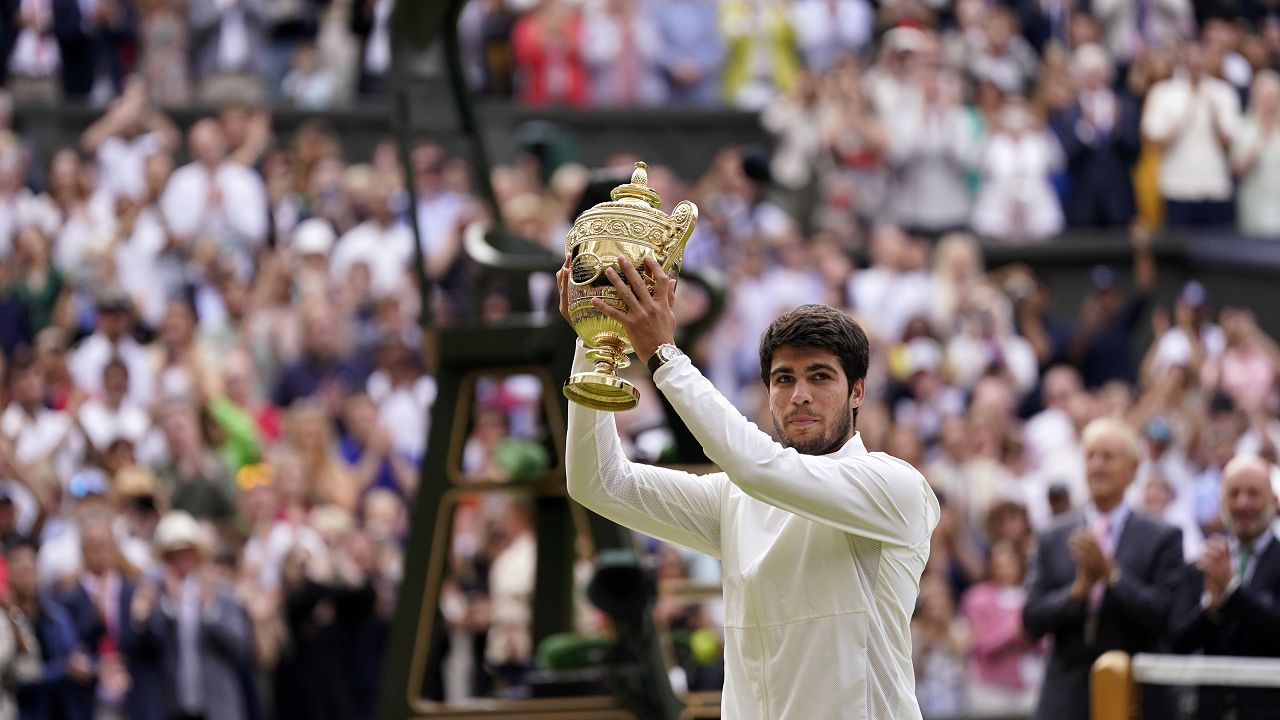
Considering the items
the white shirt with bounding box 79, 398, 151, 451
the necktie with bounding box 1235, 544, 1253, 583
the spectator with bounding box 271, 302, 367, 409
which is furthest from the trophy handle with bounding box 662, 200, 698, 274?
the spectator with bounding box 271, 302, 367, 409

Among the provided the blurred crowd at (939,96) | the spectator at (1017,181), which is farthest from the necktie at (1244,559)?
the spectator at (1017,181)

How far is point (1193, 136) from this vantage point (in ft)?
54.8

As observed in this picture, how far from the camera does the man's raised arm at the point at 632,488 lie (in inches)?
159

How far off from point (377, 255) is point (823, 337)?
965cm

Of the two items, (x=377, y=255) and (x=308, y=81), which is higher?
(x=308, y=81)

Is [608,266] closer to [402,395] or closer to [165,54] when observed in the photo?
[402,395]

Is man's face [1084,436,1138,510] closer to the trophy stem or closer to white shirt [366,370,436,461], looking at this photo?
the trophy stem

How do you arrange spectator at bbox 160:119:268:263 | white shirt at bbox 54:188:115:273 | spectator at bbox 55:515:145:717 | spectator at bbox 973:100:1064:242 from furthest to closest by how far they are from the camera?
1. spectator at bbox 973:100:1064:242
2. spectator at bbox 160:119:268:263
3. white shirt at bbox 54:188:115:273
4. spectator at bbox 55:515:145:717

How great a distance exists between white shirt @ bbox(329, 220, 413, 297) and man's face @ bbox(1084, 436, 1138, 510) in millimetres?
7159

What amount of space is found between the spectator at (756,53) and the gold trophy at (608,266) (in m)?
13.2

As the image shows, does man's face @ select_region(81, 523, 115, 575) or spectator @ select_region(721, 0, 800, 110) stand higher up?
spectator @ select_region(721, 0, 800, 110)

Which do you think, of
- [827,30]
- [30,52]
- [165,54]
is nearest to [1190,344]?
[827,30]

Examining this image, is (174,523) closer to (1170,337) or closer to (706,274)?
(706,274)

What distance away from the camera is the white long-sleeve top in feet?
12.3
